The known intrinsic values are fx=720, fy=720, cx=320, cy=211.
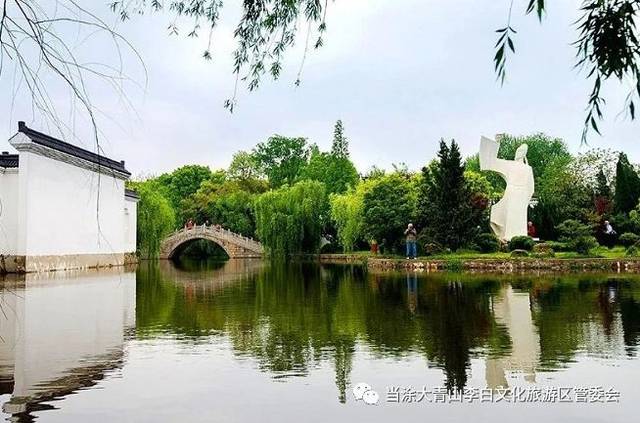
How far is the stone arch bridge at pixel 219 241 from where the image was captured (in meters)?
45.8

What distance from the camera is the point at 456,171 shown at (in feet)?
88.4

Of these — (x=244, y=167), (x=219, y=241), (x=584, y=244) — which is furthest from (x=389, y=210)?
(x=244, y=167)

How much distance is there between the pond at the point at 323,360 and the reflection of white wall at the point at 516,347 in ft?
0.06

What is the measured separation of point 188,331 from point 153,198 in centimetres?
2750

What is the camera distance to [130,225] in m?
32.1

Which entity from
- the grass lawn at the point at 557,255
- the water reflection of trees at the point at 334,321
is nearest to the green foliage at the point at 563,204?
the grass lawn at the point at 557,255

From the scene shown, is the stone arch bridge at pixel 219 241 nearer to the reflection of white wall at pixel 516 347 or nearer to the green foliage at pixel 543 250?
the green foliage at pixel 543 250

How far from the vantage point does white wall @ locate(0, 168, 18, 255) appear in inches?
804

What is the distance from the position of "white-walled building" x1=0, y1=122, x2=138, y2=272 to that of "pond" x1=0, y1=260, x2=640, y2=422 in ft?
28.9

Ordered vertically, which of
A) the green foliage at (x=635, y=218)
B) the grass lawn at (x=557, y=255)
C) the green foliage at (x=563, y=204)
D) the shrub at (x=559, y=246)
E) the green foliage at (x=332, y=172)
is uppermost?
the green foliage at (x=332, y=172)

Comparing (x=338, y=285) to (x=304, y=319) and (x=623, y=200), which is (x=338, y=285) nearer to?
(x=304, y=319)

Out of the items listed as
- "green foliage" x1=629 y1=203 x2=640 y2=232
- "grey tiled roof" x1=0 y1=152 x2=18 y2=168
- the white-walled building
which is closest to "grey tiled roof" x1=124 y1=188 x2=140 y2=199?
the white-walled building

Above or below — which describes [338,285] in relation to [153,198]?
below

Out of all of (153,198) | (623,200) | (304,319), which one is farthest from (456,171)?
(304,319)
